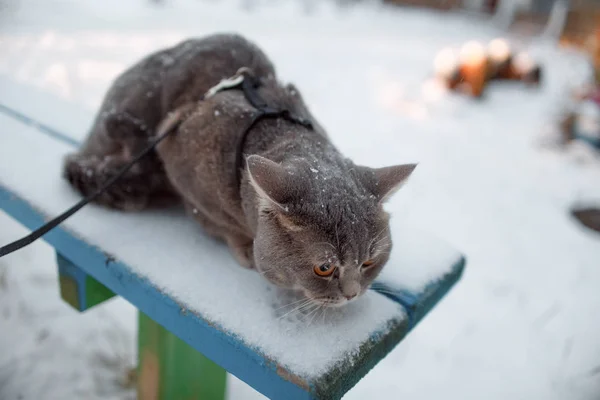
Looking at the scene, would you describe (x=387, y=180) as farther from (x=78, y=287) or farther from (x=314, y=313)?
(x=78, y=287)

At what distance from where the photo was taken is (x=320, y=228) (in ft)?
3.95

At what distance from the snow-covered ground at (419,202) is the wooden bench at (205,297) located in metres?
0.56

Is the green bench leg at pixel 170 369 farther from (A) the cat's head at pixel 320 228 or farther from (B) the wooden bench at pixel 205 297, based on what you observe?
(A) the cat's head at pixel 320 228

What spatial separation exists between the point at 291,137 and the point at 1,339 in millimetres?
1767

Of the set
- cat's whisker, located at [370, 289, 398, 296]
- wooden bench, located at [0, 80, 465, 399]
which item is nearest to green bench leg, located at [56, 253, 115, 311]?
wooden bench, located at [0, 80, 465, 399]

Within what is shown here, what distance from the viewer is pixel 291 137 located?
4.98 ft

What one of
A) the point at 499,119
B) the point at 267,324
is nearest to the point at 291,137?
the point at 267,324

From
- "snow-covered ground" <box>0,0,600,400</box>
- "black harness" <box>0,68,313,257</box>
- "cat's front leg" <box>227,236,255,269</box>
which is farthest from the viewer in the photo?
"snow-covered ground" <box>0,0,600,400</box>

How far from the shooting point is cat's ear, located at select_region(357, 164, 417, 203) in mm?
1333

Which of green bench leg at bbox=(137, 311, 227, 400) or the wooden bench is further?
green bench leg at bbox=(137, 311, 227, 400)

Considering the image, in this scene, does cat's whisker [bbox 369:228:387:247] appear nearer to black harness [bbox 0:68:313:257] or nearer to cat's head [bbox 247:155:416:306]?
cat's head [bbox 247:155:416:306]

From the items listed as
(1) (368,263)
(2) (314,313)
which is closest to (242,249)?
(2) (314,313)

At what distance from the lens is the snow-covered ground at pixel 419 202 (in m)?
2.28

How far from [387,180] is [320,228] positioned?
10.8 inches
